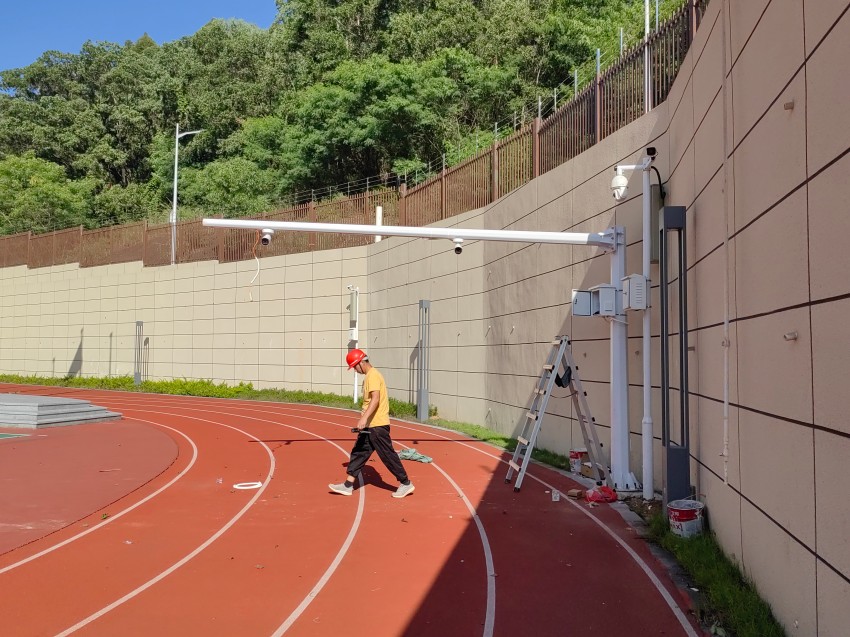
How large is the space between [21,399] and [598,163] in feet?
49.5

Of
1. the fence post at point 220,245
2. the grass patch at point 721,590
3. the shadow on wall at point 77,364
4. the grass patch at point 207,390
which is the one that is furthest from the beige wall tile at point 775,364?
the shadow on wall at point 77,364

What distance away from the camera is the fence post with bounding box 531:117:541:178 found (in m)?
13.4

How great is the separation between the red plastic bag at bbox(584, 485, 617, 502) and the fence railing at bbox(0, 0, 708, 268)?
4974 millimetres

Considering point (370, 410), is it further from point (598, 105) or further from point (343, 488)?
point (598, 105)

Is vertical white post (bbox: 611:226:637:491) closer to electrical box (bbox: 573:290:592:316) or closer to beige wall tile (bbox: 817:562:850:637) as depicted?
electrical box (bbox: 573:290:592:316)

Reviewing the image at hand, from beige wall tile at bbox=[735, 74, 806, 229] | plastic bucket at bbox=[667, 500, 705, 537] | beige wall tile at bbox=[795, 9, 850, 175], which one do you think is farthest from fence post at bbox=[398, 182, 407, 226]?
beige wall tile at bbox=[795, 9, 850, 175]

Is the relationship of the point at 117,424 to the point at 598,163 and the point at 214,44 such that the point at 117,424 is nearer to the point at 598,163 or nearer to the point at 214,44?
the point at 598,163

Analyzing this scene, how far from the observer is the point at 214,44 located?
156ft

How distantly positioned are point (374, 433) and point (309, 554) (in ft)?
7.67

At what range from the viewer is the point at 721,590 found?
17.0 feet

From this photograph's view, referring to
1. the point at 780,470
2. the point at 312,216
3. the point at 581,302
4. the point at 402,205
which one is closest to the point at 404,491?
the point at 581,302

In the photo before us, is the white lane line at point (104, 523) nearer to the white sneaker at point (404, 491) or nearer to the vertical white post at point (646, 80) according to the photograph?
the white sneaker at point (404, 491)

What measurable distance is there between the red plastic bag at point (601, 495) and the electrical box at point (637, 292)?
220 cm

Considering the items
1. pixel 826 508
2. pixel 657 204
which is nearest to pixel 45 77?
pixel 657 204
